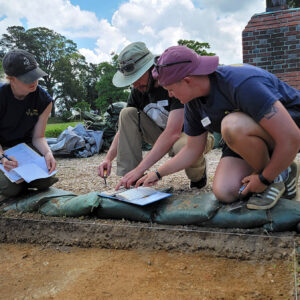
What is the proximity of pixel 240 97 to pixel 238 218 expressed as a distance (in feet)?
2.08

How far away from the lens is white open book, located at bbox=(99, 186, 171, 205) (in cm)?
175

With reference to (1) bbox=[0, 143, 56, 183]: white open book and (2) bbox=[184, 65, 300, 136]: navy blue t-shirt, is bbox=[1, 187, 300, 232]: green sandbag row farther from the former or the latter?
(2) bbox=[184, 65, 300, 136]: navy blue t-shirt

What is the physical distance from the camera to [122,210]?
180 centimetres

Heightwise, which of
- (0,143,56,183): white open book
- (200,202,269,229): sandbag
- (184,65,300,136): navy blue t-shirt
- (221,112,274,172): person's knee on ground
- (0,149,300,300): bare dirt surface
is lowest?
(0,149,300,300): bare dirt surface

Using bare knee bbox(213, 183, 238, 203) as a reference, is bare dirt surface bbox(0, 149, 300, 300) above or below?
below

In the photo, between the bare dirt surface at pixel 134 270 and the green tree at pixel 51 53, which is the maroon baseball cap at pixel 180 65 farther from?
the green tree at pixel 51 53

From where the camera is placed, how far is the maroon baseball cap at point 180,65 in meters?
1.39

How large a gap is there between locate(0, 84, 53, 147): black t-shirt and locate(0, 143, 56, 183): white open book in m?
0.15

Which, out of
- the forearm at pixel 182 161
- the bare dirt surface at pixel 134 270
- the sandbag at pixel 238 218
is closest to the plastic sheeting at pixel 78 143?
the bare dirt surface at pixel 134 270

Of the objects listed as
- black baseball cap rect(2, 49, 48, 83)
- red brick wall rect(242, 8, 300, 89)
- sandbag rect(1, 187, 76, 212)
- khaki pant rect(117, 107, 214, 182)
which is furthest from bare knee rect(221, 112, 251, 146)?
red brick wall rect(242, 8, 300, 89)

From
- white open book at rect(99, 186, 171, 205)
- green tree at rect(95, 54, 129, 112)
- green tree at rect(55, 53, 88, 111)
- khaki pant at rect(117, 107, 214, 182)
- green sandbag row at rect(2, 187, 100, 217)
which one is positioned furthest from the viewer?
green tree at rect(55, 53, 88, 111)

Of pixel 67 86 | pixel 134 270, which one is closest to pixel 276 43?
pixel 134 270

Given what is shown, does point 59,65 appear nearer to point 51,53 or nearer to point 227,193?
point 51,53

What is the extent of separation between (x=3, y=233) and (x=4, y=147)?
729 mm
